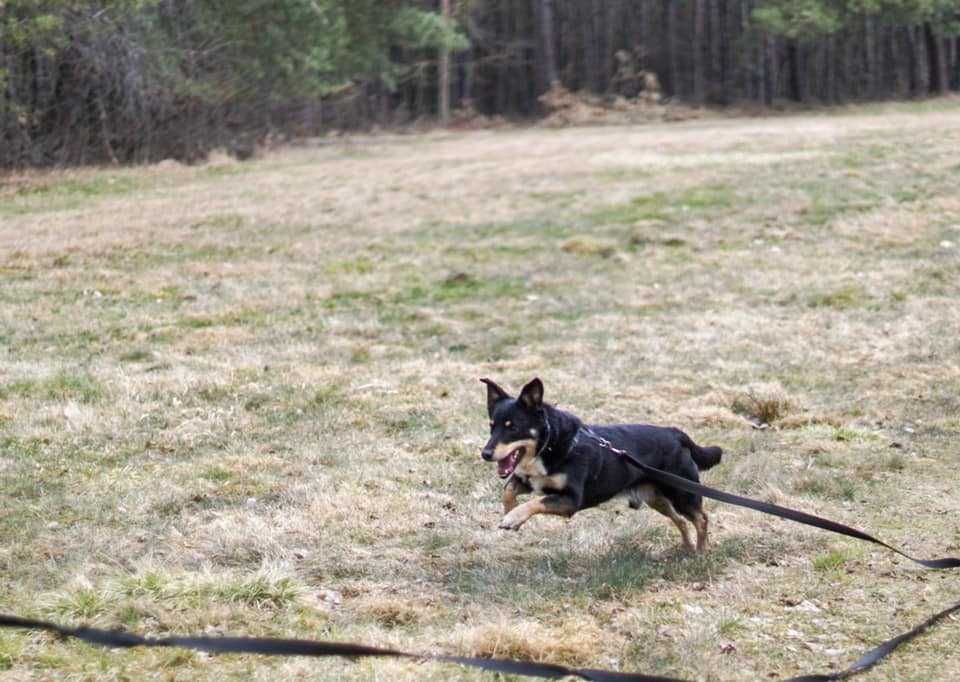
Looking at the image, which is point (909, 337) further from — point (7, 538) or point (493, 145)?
point (493, 145)

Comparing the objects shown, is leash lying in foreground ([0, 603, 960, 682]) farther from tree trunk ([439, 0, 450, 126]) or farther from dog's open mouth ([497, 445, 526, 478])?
tree trunk ([439, 0, 450, 126])

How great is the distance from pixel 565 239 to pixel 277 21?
53.6 ft

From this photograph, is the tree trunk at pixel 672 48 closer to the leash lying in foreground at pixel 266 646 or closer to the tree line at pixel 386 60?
the tree line at pixel 386 60

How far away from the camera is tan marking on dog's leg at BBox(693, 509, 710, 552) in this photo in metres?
6.22

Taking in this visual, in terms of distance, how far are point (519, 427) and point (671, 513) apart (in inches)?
45.5

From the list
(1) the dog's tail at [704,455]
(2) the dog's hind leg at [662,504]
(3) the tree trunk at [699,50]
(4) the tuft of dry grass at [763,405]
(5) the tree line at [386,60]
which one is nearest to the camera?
(2) the dog's hind leg at [662,504]

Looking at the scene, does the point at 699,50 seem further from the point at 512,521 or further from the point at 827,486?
the point at 512,521

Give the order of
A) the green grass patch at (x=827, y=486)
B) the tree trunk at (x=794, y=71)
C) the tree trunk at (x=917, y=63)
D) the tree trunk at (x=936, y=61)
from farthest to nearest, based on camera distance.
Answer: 1. the tree trunk at (x=794, y=71)
2. the tree trunk at (x=917, y=63)
3. the tree trunk at (x=936, y=61)
4. the green grass patch at (x=827, y=486)

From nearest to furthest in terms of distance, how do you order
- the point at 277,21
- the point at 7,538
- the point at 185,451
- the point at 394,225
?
the point at 7,538 < the point at 185,451 < the point at 394,225 < the point at 277,21

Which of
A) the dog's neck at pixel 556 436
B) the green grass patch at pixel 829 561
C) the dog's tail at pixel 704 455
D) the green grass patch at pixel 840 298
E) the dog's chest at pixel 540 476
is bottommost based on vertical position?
the green grass patch at pixel 829 561

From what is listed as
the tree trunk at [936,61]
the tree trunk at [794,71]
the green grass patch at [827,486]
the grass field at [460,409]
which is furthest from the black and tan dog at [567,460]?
the tree trunk at [794,71]

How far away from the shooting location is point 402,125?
44375 mm

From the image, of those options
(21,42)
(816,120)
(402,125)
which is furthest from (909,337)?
(402,125)

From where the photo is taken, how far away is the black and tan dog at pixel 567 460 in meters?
5.66
